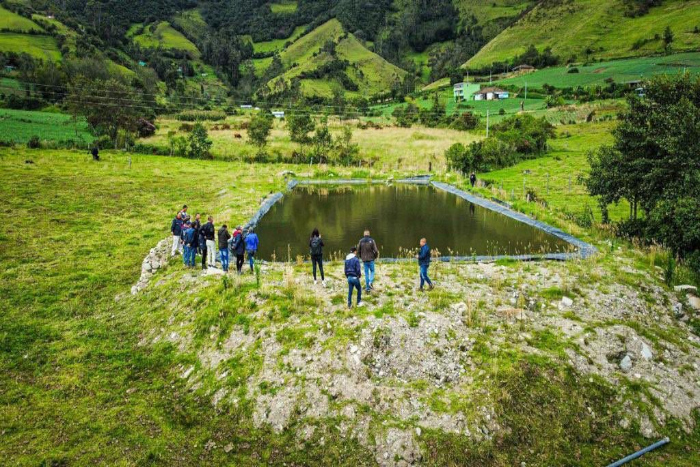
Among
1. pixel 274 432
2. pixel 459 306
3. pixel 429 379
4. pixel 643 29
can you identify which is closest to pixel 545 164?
pixel 459 306

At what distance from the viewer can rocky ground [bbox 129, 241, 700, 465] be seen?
10.5 metres

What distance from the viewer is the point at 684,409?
35.7ft

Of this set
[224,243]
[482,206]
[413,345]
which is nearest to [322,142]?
[482,206]

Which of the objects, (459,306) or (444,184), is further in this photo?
(444,184)

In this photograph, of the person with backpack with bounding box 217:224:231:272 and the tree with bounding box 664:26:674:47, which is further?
the tree with bounding box 664:26:674:47

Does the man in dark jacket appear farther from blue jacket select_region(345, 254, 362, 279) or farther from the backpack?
the backpack

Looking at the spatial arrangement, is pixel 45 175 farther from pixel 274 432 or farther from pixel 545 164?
pixel 545 164

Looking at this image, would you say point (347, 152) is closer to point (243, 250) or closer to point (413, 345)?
point (243, 250)

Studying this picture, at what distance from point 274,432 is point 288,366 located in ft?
6.61

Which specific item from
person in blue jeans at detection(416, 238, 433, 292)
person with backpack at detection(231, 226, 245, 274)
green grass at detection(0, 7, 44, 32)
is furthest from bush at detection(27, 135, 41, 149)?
green grass at detection(0, 7, 44, 32)

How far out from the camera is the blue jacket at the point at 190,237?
18.2 metres

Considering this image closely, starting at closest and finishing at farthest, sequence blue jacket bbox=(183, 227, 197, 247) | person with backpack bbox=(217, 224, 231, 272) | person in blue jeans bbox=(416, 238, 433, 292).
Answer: person in blue jeans bbox=(416, 238, 433, 292) → person with backpack bbox=(217, 224, 231, 272) → blue jacket bbox=(183, 227, 197, 247)

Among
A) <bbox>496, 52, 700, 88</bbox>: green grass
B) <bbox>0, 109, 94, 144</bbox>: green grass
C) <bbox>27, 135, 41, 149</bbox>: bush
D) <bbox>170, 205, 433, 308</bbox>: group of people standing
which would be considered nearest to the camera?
<bbox>170, 205, 433, 308</bbox>: group of people standing

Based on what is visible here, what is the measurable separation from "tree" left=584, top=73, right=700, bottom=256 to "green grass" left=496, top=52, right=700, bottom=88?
8835 cm
